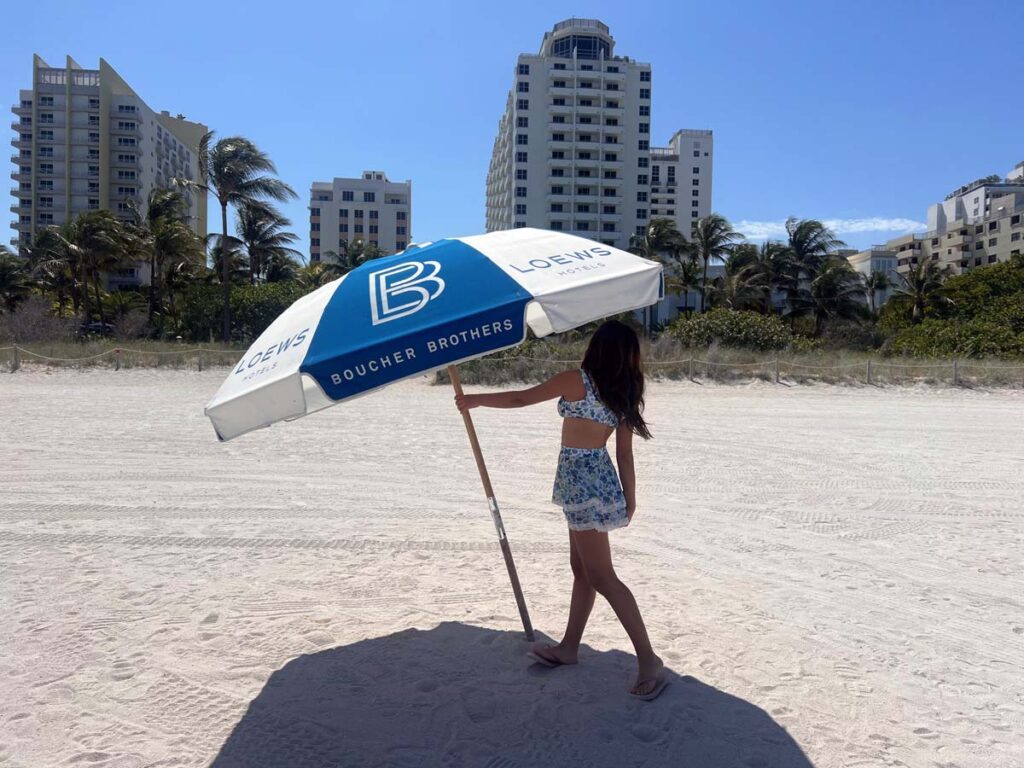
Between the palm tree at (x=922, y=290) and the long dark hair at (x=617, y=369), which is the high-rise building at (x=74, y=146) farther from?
the long dark hair at (x=617, y=369)

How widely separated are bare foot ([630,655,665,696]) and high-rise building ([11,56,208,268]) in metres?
85.5

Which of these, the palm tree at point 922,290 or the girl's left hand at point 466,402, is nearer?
the girl's left hand at point 466,402

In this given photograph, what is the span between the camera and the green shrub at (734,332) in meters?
24.9

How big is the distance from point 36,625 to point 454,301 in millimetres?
3305

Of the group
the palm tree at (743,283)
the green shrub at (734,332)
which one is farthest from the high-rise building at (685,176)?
the green shrub at (734,332)

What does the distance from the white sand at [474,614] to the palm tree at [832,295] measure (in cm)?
4054

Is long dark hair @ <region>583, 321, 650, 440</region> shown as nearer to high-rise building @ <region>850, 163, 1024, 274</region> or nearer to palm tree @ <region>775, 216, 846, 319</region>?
palm tree @ <region>775, 216, 846, 319</region>

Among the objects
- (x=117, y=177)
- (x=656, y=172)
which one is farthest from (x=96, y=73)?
(x=656, y=172)

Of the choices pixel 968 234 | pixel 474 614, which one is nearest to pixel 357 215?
pixel 968 234

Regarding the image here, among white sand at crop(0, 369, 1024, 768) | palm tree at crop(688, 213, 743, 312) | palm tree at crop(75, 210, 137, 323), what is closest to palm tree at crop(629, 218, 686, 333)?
palm tree at crop(688, 213, 743, 312)

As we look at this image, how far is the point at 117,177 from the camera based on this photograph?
82.3m

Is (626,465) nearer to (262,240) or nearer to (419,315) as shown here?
(419,315)

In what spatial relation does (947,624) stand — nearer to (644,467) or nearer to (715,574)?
(715,574)

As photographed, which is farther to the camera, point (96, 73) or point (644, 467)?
point (96, 73)
